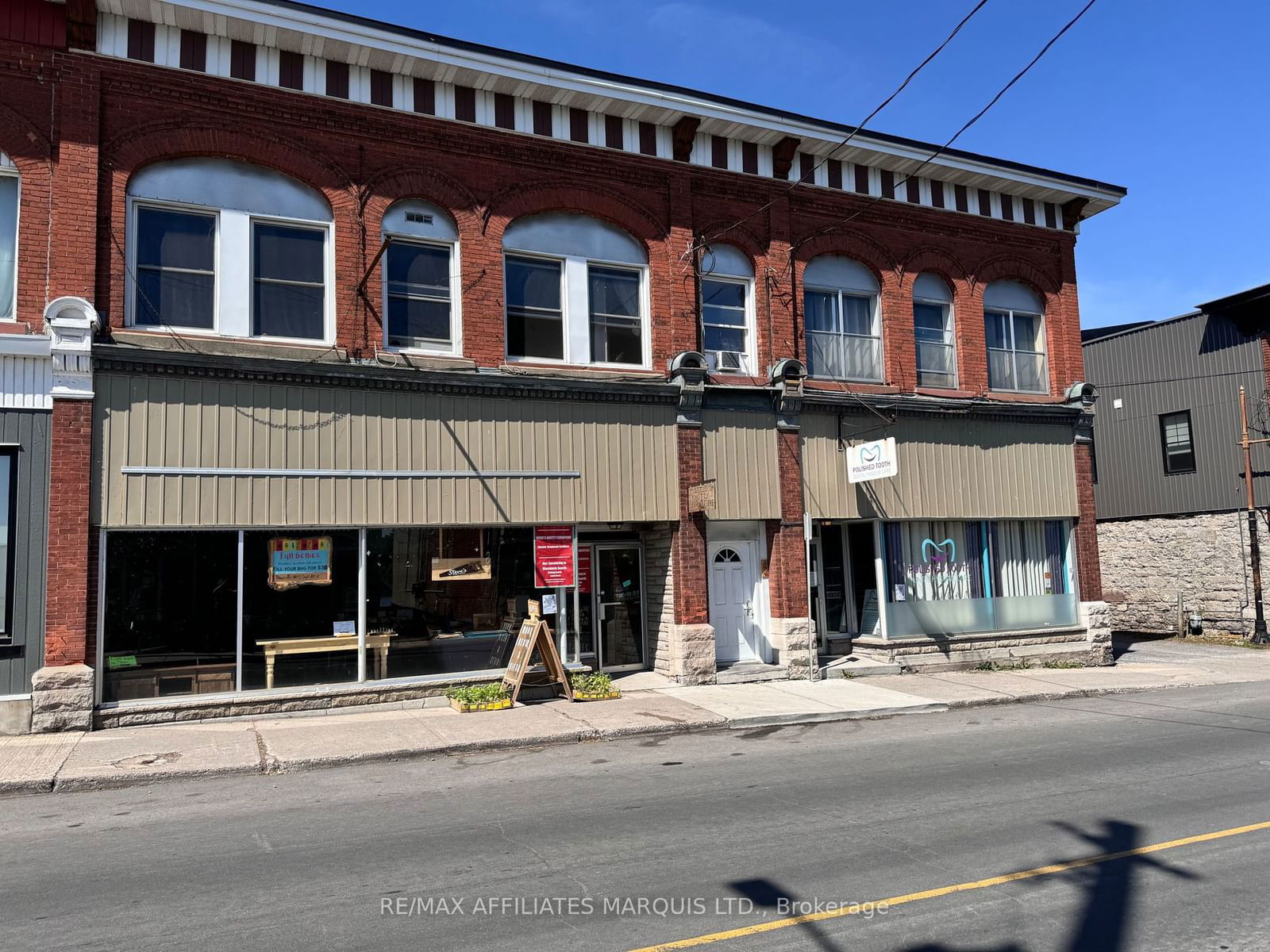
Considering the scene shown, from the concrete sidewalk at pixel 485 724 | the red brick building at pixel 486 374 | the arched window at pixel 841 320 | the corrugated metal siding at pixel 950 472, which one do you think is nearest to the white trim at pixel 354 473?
the red brick building at pixel 486 374

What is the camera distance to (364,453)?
1299 centimetres

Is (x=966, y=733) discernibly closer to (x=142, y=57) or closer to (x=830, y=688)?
(x=830, y=688)

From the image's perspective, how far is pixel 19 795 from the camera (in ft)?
29.1

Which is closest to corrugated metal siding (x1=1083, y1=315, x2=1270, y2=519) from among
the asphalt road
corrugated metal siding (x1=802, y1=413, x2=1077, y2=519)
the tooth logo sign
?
corrugated metal siding (x1=802, y1=413, x2=1077, y2=519)

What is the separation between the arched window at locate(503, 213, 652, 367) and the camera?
14.6m

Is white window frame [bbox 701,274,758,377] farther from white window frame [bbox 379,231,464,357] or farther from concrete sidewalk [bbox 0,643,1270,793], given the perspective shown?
concrete sidewalk [bbox 0,643,1270,793]

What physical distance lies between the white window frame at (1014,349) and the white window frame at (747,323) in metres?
5.05

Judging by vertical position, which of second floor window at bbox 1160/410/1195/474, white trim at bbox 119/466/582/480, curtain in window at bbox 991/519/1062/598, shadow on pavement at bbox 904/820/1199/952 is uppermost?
second floor window at bbox 1160/410/1195/474

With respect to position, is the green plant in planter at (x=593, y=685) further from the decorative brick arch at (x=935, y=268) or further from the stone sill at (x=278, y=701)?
the decorative brick arch at (x=935, y=268)

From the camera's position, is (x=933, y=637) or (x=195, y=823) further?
(x=933, y=637)

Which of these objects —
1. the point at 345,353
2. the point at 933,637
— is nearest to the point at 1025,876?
the point at 345,353

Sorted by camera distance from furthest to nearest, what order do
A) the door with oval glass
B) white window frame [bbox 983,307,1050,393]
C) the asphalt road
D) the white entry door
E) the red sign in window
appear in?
white window frame [bbox 983,307,1050,393]
the white entry door
the door with oval glass
the red sign in window
the asphalt road

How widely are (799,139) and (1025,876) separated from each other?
43.6ft

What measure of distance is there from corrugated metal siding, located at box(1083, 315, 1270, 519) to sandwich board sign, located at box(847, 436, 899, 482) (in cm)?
1350
